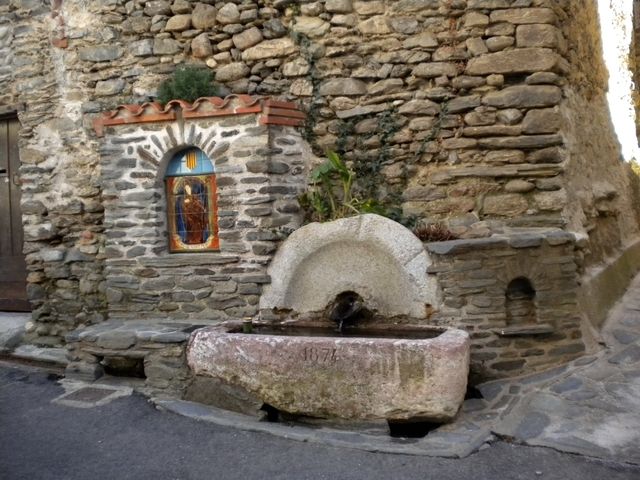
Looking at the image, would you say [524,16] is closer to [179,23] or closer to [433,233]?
[433,233]

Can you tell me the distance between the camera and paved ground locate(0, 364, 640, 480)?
3.04 metres

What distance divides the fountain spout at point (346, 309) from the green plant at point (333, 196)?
0.70 meters

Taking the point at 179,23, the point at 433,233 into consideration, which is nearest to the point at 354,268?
the point at 433,233

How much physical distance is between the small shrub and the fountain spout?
2.25 feet

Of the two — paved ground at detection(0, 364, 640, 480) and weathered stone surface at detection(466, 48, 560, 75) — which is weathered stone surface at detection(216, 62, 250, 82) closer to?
weathered stone surface at detection(466, 48, 560, 75)

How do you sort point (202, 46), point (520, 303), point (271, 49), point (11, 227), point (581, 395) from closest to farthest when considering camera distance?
point (581, 395)
point (520, 303)
point (271, 49)
point (202, 46)
point (11, 227)

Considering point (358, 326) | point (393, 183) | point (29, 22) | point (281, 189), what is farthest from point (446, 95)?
point (29, 22)

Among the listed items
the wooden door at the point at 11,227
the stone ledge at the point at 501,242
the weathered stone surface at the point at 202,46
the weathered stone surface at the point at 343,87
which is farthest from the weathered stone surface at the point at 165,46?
the stone ledge at the point at 501,242

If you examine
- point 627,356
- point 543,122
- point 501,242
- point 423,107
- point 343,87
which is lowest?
point 627,356

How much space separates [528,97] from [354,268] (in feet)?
6.22

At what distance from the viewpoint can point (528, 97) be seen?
14.7ft

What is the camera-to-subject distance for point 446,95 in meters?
4.66

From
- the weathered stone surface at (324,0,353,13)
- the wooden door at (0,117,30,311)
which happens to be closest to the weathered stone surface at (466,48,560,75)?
the weathered stone surface at (324,0,353,13)

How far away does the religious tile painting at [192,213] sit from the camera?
5.01m
